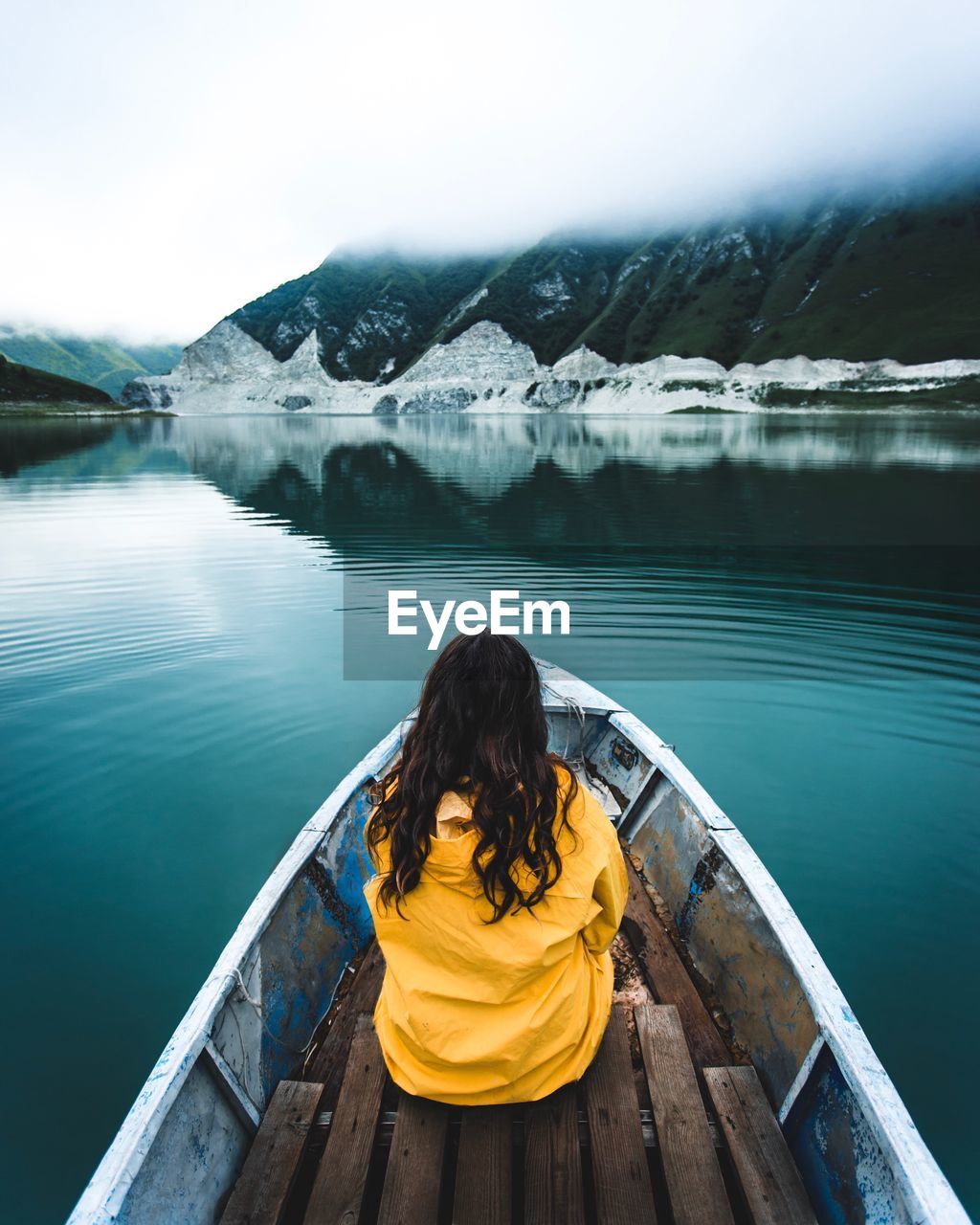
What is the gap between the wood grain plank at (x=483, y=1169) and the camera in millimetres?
2857

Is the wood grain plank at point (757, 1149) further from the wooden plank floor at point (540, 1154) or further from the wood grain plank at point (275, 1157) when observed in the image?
the wood grain plank at point (275, 1157)

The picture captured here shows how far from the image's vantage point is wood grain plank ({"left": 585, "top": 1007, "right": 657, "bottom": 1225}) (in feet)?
9.50

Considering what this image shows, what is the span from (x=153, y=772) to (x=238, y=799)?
1.42 m

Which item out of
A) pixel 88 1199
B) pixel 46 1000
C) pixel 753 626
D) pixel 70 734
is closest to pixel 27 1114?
pixel 46 1000

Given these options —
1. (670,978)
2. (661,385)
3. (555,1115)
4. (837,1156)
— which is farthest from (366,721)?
(661,385)

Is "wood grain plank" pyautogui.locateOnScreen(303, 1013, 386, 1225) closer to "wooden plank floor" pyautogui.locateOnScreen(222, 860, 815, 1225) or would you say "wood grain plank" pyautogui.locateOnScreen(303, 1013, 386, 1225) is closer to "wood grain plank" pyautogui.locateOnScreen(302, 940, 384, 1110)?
"wooden plank floor" pyautogui.locateOnScreen(222, 860, 815, 1225)

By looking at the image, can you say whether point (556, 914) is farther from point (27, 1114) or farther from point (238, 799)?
point (238, 799)

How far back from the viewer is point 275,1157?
3246mm

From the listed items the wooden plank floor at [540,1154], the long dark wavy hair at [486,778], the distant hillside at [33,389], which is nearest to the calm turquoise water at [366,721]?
the wooden plank floor at [540,1154]

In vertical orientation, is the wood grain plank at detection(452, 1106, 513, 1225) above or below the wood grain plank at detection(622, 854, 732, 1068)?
above

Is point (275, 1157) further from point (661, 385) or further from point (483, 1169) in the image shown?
point (661, 385)

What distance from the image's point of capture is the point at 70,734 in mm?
10102

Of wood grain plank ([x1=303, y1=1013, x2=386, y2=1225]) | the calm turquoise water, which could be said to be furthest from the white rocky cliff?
wood grain plank ([x1=303, y1=1013, x2=386, y2=1225])

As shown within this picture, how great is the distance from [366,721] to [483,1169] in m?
8.41
